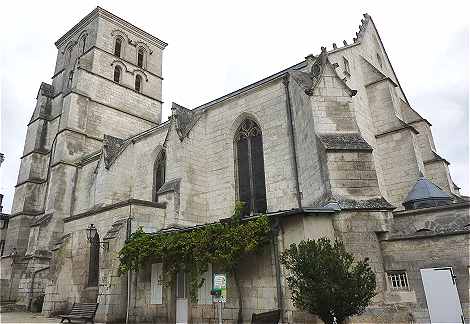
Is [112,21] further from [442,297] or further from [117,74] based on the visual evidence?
[442,297]

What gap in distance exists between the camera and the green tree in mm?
6488

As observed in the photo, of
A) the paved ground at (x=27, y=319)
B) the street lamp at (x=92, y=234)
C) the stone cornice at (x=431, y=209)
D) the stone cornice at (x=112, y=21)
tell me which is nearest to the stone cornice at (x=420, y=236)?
the stone cornice at (x=431, y=209)

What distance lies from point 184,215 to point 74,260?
15.9 ft

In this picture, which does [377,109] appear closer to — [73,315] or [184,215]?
[184,215]

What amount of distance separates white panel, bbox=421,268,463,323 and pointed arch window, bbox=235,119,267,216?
607 cm

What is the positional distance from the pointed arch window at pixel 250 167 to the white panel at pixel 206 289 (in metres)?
3.64

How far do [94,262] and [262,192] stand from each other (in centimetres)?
708

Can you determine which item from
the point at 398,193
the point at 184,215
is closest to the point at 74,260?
the point at 184,215

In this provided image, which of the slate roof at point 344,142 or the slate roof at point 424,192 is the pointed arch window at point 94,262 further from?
the slate roof at point 424,192

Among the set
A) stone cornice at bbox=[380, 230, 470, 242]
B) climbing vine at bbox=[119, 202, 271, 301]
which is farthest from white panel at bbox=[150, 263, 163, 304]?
stone cornice at bbox=[380, 230, 470, 242]

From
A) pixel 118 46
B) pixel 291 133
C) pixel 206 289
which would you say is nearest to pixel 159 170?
pixel 291 133

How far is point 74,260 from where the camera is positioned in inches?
548

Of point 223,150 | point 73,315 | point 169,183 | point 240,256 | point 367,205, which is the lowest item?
point 73,315

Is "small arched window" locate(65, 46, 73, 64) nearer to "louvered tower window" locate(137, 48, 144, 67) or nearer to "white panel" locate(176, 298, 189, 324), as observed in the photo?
"louvered tower window" locate(137, 48, 144, 67)
